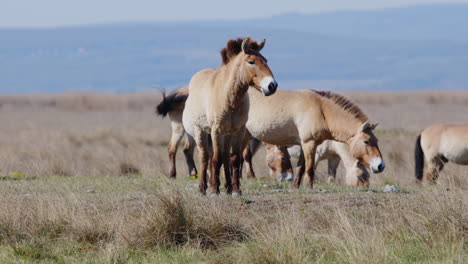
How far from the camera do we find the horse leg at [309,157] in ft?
39.3

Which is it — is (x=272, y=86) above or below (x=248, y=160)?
above

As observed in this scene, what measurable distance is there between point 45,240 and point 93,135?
61.9 feet

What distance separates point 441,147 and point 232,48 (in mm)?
6513

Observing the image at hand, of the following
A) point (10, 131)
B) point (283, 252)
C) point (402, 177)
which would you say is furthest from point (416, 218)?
point (10, 131)

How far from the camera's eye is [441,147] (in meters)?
15.1

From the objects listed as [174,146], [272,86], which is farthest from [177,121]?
[272,86]

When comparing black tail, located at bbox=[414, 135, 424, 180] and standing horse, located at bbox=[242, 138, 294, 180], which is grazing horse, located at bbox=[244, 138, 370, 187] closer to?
standing horse, located at bbox=[242, 138, 294, 180]

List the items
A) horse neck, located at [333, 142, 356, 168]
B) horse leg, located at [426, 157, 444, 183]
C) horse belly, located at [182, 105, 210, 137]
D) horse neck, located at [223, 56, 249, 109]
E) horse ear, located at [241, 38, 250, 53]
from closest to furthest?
horse ear, located at [241, 38, 250, 53], horse neck, located at [223, 56, 249, 109], horse belly, located at [182, 105, 210, 137], horse neck, located at [333, 142, 356, 168], horse leg, located at [426, 157, 444, 183]

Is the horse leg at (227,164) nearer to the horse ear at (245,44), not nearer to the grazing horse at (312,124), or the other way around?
the horse ear at (245,44)

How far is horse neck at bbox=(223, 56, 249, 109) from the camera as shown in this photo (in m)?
9.80

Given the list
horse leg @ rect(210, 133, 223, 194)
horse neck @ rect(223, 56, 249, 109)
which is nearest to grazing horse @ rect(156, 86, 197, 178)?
horse leg @ rect(210, 133, 223, 194)

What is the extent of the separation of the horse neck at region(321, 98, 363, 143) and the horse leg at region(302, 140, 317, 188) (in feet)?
1.19

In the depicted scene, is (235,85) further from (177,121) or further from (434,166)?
(434,166)

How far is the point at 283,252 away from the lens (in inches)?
286
